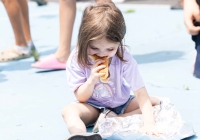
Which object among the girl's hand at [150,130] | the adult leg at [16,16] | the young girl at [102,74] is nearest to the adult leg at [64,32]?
the adult leg at [16,16]

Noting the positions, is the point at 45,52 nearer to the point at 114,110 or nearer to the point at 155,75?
the point at 155,75

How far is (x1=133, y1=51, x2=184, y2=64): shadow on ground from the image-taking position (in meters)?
3.73

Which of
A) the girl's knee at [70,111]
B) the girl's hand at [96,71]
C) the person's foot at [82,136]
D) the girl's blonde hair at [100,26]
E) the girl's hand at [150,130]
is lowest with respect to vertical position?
the girl's hand at [150,130]

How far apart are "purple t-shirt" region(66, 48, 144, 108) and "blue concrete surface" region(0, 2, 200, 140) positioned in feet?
0.78

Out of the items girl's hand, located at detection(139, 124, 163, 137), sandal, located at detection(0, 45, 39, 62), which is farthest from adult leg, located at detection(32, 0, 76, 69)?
girl's hand, located at detection(139, 124, 163, 137)

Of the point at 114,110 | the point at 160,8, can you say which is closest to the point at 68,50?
the point at 114,110

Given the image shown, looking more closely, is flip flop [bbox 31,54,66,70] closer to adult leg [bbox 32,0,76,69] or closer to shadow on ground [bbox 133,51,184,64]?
adult leg [bbox 32,0,76,69]

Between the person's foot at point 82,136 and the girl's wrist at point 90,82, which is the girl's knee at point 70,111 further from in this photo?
the person's foot at point 82,136

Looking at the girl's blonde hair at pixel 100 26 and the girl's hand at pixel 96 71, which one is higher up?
the girl's blonde hair at pixel 100 26

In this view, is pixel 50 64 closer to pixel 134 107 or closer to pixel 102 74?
pixel 134 107

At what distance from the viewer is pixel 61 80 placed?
328 cm

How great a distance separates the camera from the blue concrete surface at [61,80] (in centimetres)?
247

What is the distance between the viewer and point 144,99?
7.42 ft

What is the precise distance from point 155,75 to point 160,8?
120 inches
